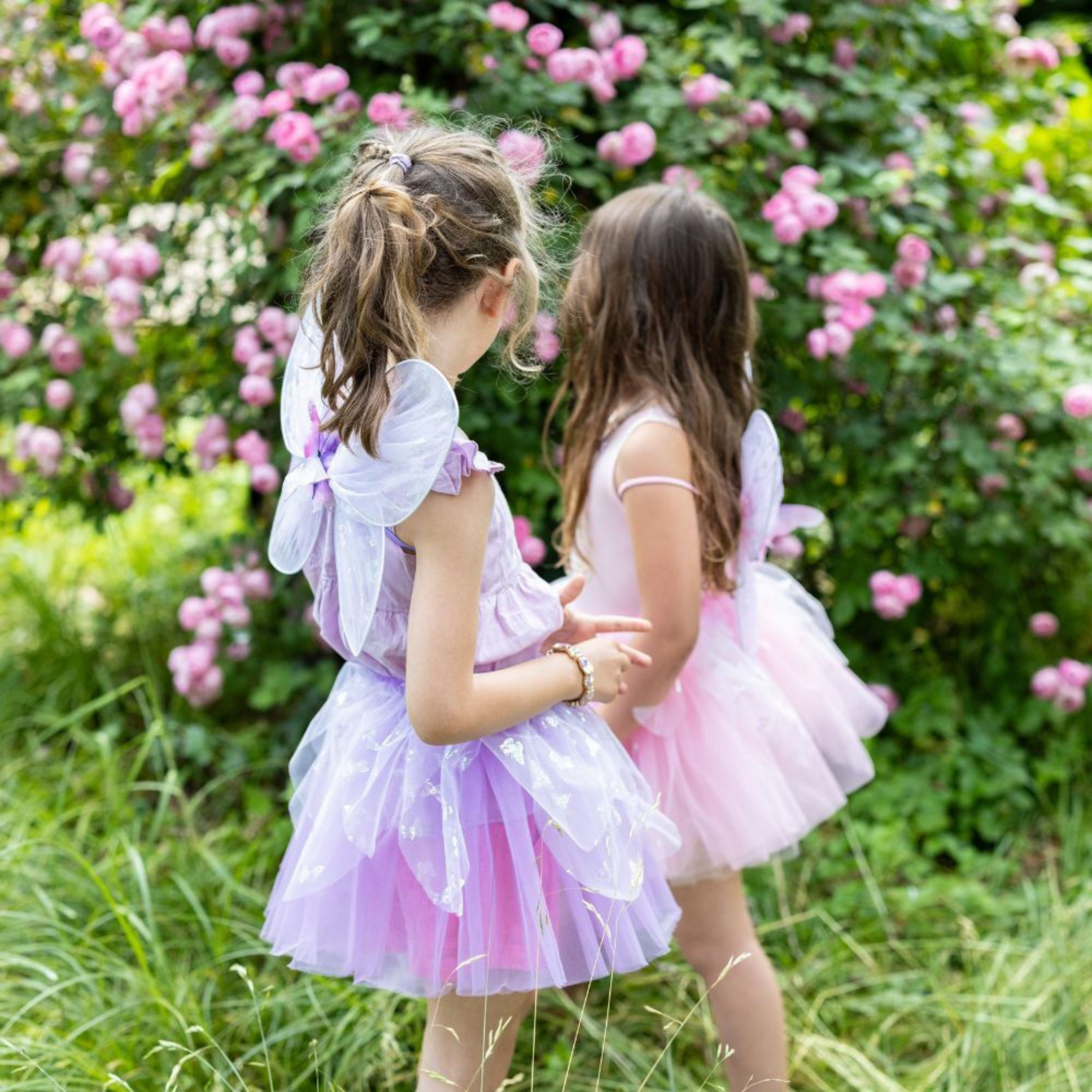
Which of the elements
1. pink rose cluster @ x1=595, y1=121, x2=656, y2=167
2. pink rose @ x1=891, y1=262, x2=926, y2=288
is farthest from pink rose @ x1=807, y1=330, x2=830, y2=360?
pink rose cluster @ x1=595, y1=121, x2=656, y2=167

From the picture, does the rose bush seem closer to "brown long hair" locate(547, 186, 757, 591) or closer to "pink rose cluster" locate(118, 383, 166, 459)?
"pink rose cluster" locate(118, 383, 166, 459)

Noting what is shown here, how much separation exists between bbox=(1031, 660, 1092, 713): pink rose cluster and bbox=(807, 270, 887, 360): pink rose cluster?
1.04 m

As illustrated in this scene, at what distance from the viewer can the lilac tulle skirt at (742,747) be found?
1.95m

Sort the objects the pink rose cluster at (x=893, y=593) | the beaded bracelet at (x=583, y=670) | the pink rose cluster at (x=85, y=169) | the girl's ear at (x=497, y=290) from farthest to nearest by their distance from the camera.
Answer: the pink rose cluster at (x=85, y=169), the pink rose cluster at (x=893, y=593), the beaded bracelet at (x=583, y=670), the girl's ear at (x=497, y=290)

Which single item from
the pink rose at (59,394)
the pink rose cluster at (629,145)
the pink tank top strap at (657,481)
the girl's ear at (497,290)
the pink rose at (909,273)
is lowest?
the pink rose at (59,394)

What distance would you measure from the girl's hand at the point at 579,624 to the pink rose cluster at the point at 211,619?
1268 mm

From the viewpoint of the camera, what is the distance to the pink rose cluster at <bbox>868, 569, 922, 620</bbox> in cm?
295

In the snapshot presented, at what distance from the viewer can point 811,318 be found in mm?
2824

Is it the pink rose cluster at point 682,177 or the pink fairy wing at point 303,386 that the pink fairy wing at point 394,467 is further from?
the pink rose cluster at point 682,177

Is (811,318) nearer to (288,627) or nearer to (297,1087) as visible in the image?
(288,627)

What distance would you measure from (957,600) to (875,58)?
1.50 meters

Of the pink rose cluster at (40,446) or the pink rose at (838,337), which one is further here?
the pink rose cluster at (40,446)

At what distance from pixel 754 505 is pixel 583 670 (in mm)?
524

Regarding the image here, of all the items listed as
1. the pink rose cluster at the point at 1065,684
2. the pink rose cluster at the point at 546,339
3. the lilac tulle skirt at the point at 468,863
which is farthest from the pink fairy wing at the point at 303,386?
the pink rose cluster at the point at 1065,684
